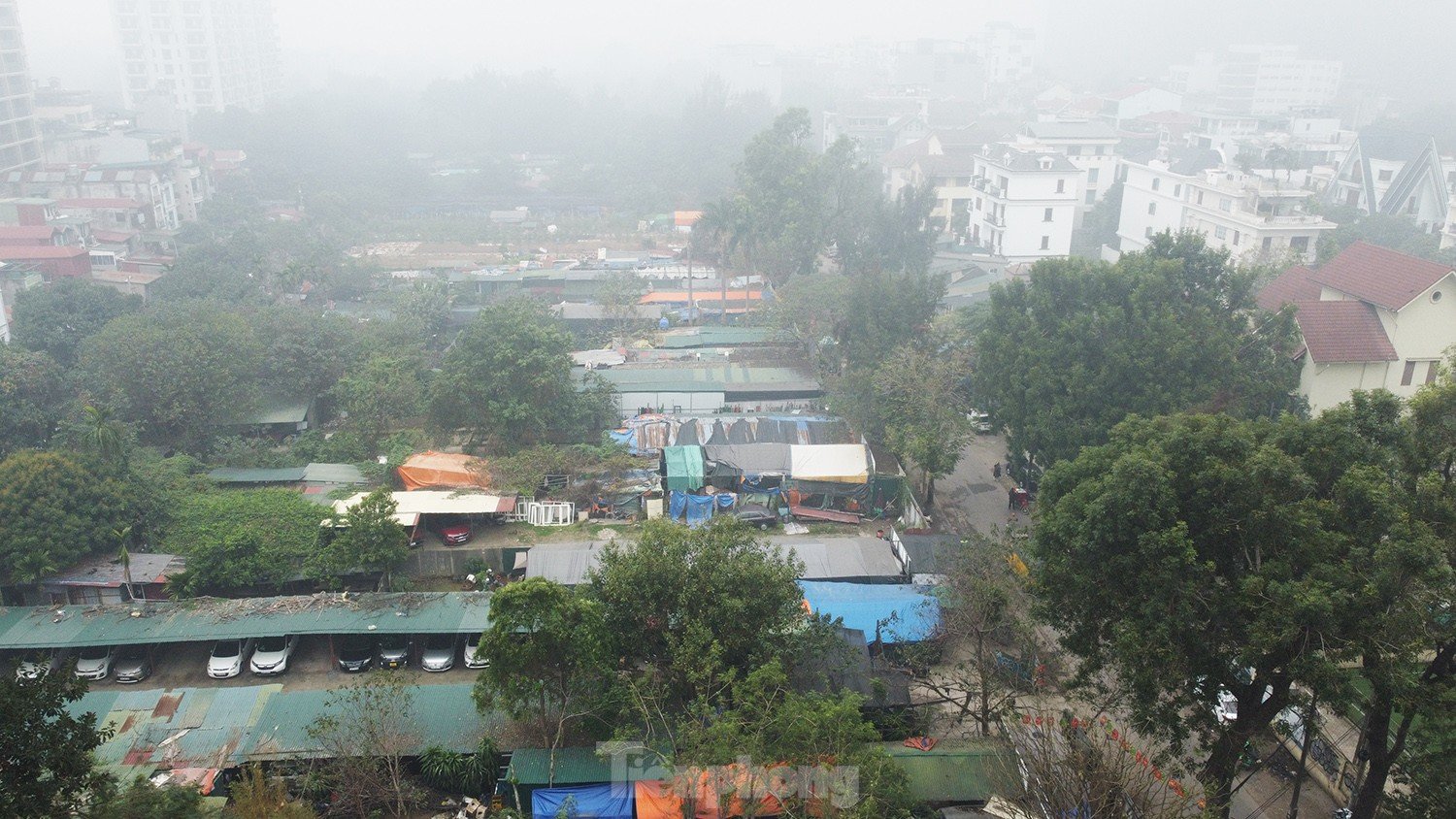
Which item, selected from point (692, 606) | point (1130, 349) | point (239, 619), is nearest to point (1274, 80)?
point (1130, 349)

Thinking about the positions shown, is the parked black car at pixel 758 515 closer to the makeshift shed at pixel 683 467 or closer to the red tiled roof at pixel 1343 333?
the makeshift shed at pixel 683 467

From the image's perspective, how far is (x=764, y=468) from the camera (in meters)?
22.0

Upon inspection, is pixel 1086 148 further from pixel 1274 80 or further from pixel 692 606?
pixel 1274 80

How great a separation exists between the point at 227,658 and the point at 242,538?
250cm

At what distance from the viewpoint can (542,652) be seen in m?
12.7

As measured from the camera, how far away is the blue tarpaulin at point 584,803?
12148mm

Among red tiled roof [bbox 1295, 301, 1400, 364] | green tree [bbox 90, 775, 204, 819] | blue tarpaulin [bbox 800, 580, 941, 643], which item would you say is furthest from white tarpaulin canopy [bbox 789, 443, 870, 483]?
green tree [bbox 90, 775, 204, 819]

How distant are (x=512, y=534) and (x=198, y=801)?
10340 millimetres

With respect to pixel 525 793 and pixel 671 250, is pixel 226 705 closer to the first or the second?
pixel 525 793

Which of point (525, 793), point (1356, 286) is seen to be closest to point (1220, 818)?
point (525, 793)

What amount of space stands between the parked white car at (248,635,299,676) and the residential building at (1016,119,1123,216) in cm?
4772

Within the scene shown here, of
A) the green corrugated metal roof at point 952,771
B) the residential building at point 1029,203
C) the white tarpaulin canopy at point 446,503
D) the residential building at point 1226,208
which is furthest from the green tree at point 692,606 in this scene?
the residential building at point 1029,203

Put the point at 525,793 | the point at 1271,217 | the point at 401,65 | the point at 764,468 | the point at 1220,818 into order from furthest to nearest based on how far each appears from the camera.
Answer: the point at 401,65 → the point at 1271,217 → the point at 764,468 → the point at 525,793 → the point at 1220,818

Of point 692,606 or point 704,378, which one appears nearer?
point 692,606
